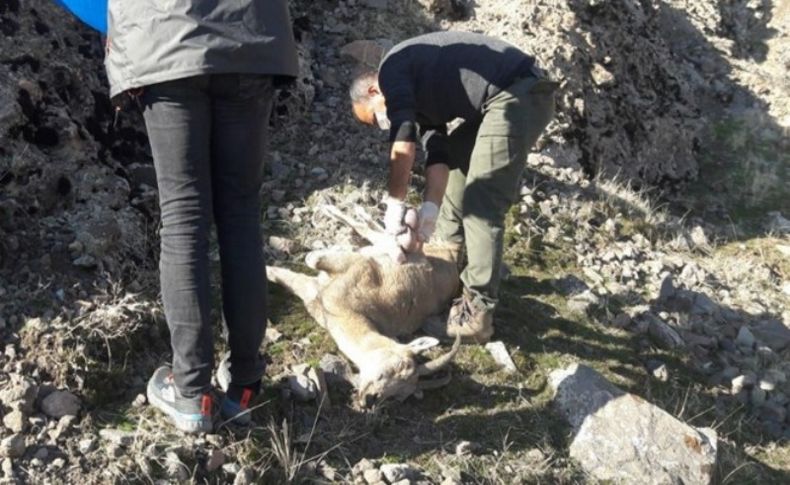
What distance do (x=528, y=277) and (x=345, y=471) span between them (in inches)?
79.6

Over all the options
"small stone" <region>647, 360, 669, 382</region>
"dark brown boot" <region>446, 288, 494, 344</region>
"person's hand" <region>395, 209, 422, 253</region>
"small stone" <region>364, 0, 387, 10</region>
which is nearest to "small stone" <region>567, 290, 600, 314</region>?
"small stone" <region>647, 360, 669, 382</region>

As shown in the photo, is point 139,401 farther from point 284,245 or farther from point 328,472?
point 284,245

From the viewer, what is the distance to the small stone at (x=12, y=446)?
279 cm

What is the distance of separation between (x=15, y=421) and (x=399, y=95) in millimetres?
1935

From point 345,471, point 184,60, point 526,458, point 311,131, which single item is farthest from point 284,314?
point 311,131

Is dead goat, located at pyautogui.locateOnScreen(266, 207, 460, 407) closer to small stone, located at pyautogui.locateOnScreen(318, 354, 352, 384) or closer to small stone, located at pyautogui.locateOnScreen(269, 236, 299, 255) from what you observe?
small stone, located at pyautogui.locateOnScreen(318, 354, 352, 384)

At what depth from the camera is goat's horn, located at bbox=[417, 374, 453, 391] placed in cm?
359

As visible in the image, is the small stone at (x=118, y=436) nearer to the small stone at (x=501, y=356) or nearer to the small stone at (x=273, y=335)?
the small stone at (x=273, y=335)

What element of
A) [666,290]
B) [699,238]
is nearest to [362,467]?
[666,290]

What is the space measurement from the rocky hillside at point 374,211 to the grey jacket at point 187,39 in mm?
1191

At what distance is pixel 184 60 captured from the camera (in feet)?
8.39

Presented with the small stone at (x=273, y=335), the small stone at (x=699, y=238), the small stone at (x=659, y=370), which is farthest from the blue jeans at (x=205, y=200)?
the small stone at (x=699, y=238)

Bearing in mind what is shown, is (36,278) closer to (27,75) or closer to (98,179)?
(98,179)

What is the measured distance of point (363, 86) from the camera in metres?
3.97
